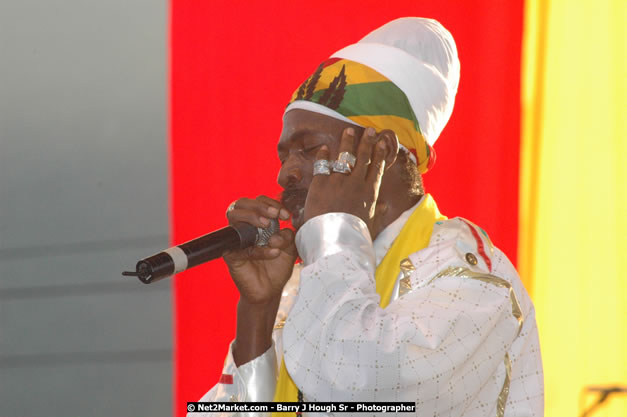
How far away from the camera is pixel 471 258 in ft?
4.88

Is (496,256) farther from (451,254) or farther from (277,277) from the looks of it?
(277,277)

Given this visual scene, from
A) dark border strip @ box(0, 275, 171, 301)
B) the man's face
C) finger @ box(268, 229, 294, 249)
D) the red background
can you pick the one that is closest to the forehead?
the man's face

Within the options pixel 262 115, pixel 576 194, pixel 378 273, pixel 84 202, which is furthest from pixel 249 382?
pixel 84 202

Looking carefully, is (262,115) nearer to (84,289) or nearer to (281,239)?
(281,239)

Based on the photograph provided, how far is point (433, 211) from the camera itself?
1.78 meters

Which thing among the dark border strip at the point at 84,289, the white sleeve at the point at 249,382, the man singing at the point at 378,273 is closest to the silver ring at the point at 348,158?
the man singing at the point at 378,273

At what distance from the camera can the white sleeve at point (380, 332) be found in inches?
50.0

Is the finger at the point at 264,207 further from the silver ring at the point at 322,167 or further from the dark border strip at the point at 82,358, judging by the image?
the dark border strip at the point at 82,358

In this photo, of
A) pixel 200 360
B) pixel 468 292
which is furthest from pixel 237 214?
pixel 200 360

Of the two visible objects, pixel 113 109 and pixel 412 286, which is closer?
pixel 412 286

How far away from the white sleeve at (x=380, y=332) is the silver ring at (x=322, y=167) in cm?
11

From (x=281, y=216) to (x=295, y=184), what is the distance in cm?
13

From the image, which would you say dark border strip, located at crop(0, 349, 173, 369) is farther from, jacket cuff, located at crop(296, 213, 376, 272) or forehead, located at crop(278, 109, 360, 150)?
jacket cuff, located at crop(296, 213, 376, 272)

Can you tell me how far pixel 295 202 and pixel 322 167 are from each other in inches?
9.3
